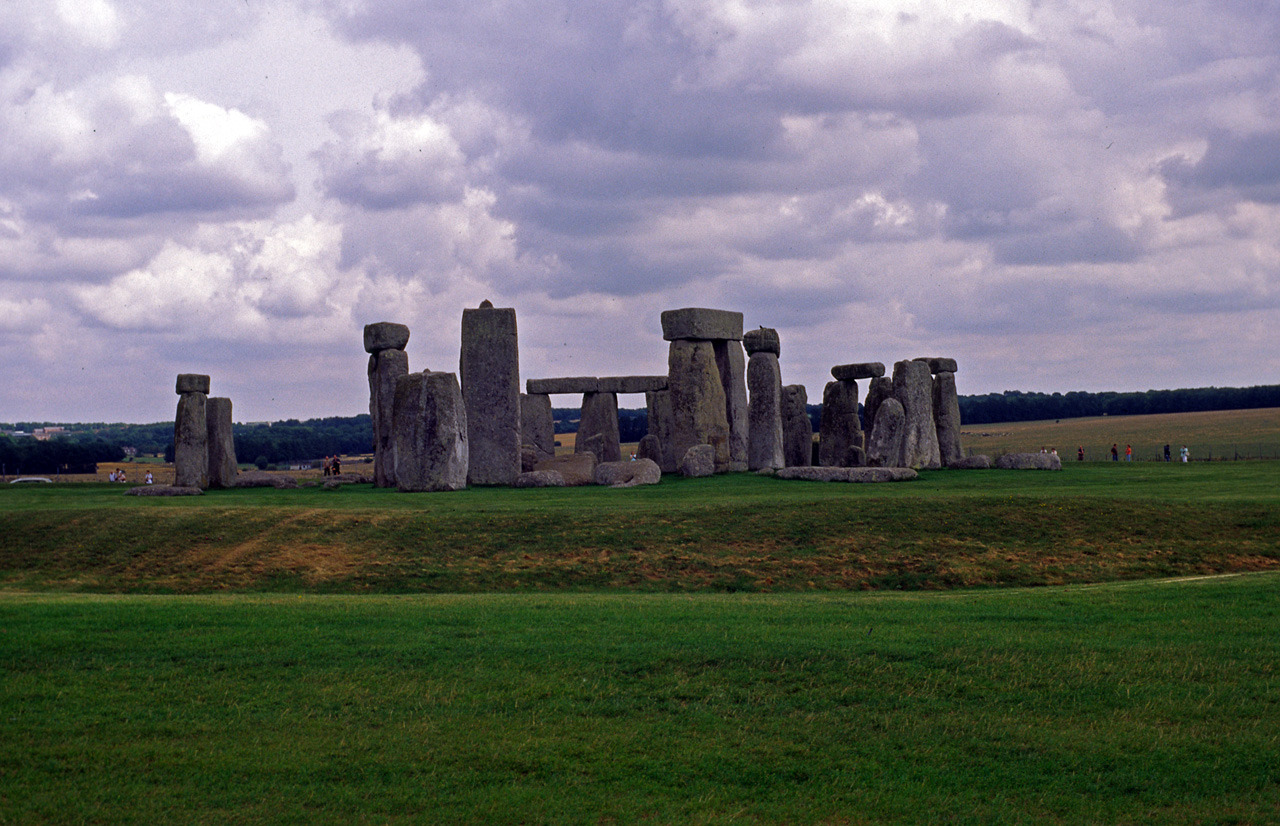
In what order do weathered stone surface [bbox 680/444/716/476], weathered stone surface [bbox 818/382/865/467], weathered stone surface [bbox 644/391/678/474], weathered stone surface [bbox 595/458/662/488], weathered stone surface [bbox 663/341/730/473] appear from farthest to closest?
weathered stone surface [bbox 644/391/678/474], weathered stone surface [bbox 818/382/865/467], weathered stone surface [bbox 663/341/730/473], weathered stone surface [bbox 680/444/716/476], weathered stone surface [bbox 595/458/662/488]

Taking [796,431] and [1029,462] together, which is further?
[796,431]

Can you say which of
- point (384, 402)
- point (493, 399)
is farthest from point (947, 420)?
point (384, 402)

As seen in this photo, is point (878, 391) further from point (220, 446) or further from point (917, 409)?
point (220, 446)

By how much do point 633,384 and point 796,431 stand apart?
693cm

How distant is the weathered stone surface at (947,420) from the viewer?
36469 mm

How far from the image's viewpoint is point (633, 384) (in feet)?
137

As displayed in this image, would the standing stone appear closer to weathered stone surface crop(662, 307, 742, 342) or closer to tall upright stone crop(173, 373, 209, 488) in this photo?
tall upright stone crop(173, 373, 209, 488)

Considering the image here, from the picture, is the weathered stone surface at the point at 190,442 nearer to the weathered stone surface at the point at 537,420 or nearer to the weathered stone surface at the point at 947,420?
the weathered stone surface at the point at 537,420

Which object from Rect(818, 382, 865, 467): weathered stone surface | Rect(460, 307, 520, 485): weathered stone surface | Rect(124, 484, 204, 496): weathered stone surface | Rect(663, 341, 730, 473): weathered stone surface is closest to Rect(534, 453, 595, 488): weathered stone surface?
Rect(460, 307, 520, 485): weathered stone surface

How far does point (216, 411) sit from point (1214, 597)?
25876mm

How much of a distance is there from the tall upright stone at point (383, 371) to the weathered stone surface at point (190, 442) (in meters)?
4.38

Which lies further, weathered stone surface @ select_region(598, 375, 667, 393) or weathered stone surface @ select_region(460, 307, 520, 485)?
weathered stone surface @ select_region(598, 375, 667, 393)

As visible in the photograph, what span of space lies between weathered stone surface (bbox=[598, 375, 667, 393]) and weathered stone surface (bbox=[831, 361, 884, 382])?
7.21 m

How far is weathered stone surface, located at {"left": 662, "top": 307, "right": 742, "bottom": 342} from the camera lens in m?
33.0
